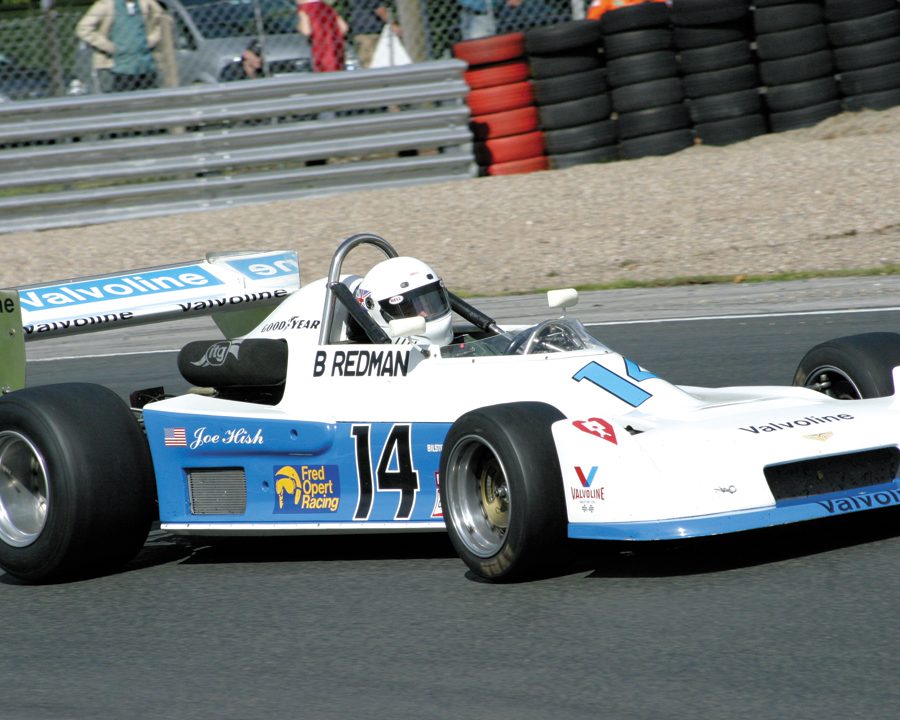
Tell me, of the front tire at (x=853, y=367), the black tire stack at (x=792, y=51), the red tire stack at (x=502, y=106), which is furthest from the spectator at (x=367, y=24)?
the front tire at (x=853, y=367)

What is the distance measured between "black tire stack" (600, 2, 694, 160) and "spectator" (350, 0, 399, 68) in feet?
7.82

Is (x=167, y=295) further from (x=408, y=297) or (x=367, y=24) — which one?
(x=367, y=24)

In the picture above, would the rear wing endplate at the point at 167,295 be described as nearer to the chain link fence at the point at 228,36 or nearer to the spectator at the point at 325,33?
the chain link fence at the point at 228,36

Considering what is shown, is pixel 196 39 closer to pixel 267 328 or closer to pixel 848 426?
pixel 267 328

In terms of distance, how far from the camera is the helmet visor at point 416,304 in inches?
237

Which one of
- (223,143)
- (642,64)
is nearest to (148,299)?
(223,143)

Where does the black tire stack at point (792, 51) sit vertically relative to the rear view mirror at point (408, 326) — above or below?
above

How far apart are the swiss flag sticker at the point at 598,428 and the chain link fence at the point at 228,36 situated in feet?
35.0

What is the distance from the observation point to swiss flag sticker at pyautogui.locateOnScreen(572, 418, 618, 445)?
484 centimetres

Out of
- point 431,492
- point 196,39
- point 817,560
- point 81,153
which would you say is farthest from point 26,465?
point 196,39

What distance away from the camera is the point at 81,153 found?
557 inches

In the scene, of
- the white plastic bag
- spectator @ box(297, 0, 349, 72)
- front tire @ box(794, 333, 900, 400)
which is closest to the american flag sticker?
front tire @ box(794, 333, 900, 400)

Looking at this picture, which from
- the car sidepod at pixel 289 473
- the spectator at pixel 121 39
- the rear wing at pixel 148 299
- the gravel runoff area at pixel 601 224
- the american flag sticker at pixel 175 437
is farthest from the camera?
the spectator at pixel 121 39

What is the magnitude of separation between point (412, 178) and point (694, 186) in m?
2.83
